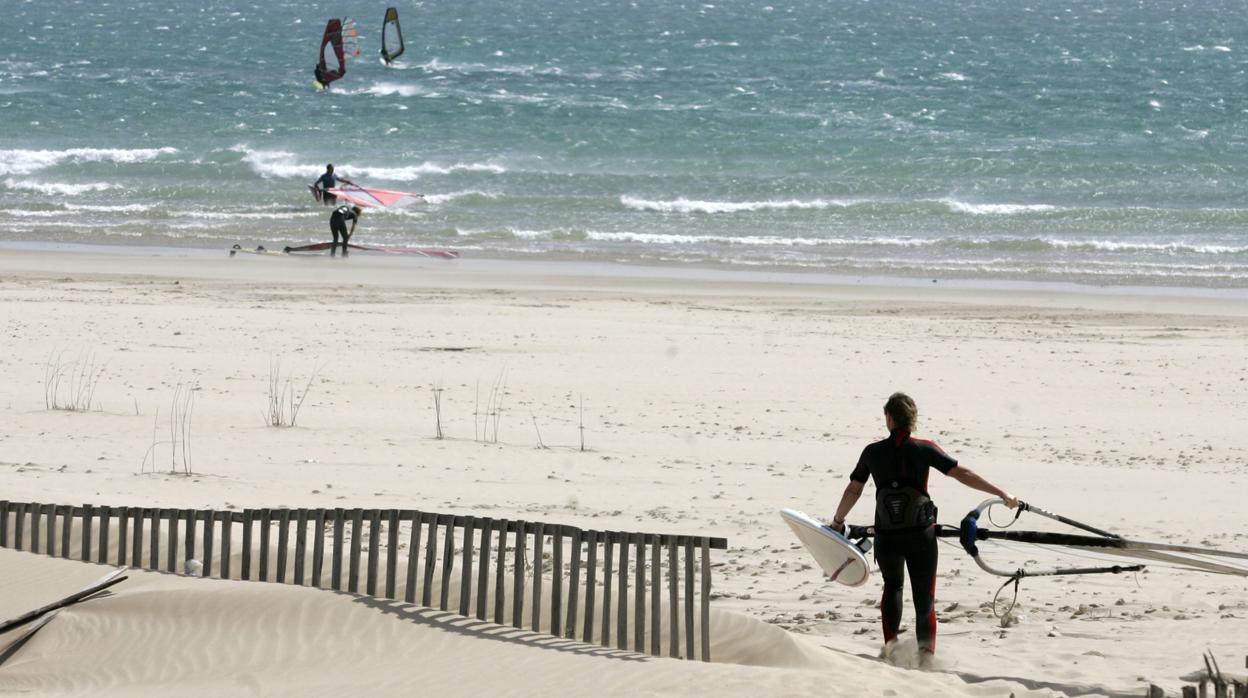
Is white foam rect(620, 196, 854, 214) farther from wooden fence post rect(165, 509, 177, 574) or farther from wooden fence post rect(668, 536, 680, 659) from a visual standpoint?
wooden fence post rect(668, 536, 680, 659)

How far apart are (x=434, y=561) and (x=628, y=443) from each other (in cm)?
458

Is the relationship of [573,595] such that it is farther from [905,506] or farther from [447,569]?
[905,506]

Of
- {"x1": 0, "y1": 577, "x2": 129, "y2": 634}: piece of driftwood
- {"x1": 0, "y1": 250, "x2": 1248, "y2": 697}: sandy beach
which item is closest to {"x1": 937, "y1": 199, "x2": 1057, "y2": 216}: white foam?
{"x1": 0, "y1": 250, "x2": 1248, "y2": 697}: sandy beach

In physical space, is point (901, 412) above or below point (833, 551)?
above

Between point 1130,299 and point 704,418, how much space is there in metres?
10.6

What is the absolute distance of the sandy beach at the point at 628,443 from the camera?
695 cm

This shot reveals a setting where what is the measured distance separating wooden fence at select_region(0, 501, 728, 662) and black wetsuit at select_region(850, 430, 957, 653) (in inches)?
31.3

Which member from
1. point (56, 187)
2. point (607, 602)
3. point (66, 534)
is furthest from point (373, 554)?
point (56, 187)

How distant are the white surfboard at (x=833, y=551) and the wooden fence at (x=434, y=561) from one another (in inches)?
18.7

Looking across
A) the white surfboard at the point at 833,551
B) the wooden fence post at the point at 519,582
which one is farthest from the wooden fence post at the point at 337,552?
the white surfboard at the point at 833,551

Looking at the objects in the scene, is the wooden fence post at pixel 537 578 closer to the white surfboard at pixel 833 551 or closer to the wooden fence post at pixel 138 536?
the white surfboard at pixel 833 551

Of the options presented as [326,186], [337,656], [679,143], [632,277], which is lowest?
[337,656]

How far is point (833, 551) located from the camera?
7.10 m

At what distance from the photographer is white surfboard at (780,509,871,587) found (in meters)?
7.00
